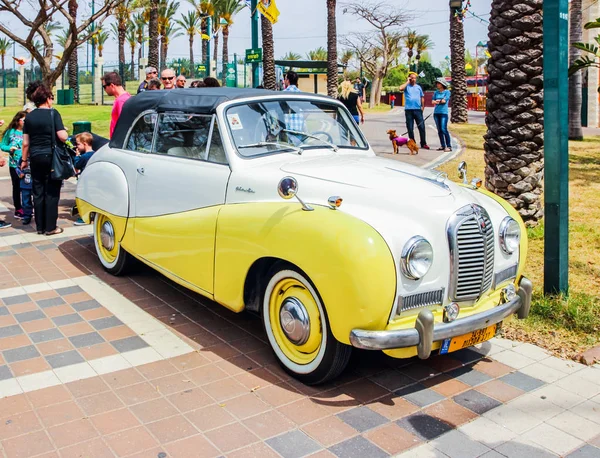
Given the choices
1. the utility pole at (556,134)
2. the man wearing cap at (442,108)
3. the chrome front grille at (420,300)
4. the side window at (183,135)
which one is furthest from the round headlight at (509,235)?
the man wearing cap at (442,108)

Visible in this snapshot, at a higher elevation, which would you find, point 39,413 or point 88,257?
point 88,257

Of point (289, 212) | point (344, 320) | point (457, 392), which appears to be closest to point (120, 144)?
point (289, 212)

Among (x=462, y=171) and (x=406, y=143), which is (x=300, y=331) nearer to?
(x=462, y=171)

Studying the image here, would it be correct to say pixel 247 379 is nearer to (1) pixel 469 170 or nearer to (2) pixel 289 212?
(2) pixel 289 212

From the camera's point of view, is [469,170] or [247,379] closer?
[247,379]

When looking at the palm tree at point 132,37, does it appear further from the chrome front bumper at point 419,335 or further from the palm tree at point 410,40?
the chrome front bumper at point 419,335

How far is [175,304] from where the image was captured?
19.5ft

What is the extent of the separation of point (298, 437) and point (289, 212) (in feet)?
4.66

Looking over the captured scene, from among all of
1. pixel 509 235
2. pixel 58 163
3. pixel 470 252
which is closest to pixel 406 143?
pixel 58 163

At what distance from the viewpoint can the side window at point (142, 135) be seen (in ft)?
20.0

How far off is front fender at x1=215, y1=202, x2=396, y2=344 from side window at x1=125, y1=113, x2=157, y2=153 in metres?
2.11

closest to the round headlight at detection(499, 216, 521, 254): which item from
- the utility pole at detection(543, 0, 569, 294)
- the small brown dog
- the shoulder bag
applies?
the utility pole at detection(543, 0, 569, 294)

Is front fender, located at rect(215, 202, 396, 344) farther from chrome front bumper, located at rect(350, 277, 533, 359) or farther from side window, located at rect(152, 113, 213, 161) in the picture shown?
side window, located at rect(152, 113, 213, 161)

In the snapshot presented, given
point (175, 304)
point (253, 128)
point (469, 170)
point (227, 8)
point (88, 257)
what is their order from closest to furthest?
point (253, 128), point (175, 304), point (88, 257), point (469, 170), point (227, 8)
